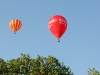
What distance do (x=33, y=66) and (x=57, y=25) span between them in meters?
17.3

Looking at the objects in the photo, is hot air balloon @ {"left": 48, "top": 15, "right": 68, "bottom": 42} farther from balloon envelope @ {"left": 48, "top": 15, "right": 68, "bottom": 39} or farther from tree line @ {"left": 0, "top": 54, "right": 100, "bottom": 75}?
tree line @ {"left": 0, "top": 54, "right": 100, "bottom": 75}

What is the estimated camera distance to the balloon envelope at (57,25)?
36.0 m

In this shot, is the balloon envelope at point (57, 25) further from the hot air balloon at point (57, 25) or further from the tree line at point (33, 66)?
the tree line at point (33, 66)

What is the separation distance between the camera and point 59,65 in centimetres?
5325

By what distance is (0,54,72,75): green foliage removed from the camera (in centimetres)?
5144

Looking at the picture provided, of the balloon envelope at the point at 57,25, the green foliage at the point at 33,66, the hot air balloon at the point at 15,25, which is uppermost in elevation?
the hot air balloon at the point at 15,25

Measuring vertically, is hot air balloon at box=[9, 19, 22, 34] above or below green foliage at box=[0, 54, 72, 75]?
above

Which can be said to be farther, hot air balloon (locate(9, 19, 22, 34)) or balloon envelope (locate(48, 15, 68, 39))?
hot air balloon (locate(9, 19, 22, 34))

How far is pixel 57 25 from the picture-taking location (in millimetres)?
36281

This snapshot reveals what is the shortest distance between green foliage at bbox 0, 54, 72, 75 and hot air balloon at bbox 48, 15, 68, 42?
15473 millimetres

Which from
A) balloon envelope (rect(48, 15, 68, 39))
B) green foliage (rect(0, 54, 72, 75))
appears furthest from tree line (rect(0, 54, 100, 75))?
balloon envelope (rect(48, 15, 68, 39))

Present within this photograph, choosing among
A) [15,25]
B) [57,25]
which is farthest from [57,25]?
[15,25]

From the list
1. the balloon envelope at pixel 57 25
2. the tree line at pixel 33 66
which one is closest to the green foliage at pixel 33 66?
the tree line at pixel 33 66

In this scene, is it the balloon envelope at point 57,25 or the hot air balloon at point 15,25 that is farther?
the hot air balloon at point 15,25
